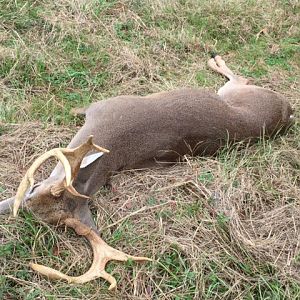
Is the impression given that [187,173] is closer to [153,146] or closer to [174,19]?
[153,146]

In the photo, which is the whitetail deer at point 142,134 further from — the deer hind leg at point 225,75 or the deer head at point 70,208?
the deer hind leg at point 225,75

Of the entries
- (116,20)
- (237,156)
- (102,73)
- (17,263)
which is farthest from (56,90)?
(17,263)

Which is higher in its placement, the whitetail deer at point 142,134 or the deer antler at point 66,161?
the deer antler at point 66,161

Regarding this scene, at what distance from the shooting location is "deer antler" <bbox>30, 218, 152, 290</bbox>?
13.1ft

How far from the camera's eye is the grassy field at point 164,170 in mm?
4168

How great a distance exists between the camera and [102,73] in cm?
627

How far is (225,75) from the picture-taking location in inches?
255

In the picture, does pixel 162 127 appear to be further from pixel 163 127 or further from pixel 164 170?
pixel 164 170

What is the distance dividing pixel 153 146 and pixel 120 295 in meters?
1.42

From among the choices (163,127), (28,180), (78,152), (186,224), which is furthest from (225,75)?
(28,180)

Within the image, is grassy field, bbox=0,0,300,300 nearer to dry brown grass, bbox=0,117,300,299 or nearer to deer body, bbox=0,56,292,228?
dry brown grass, bbox=0,117,300,299

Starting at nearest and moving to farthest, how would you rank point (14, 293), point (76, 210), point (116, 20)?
point (14, 293), point (76, 210), point (116, 20)

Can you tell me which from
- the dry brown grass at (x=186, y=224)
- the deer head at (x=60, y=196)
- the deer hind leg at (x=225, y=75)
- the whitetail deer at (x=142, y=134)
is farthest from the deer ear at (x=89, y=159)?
the deer hind leg at (x=225, y=75)

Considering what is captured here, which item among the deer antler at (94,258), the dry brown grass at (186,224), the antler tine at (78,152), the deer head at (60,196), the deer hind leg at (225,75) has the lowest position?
the deer hind leg at (225,75)
